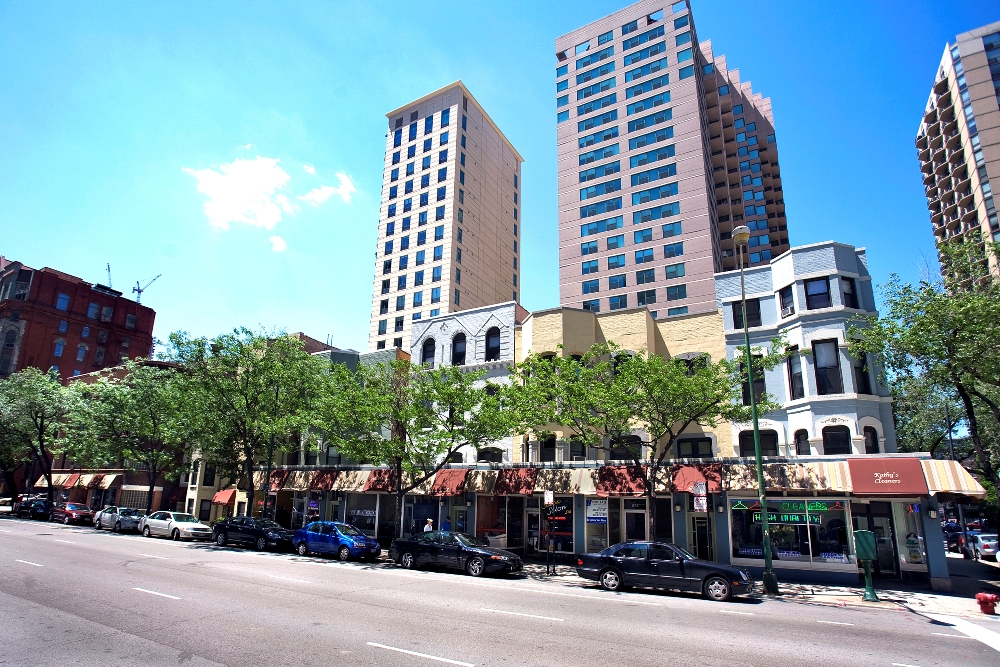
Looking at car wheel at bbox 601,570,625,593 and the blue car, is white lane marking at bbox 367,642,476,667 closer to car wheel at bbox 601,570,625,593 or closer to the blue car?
car wheel at bbox 601,570,625,593

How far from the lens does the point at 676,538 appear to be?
23594 millimetres

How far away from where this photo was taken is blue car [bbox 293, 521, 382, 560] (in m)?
23.7

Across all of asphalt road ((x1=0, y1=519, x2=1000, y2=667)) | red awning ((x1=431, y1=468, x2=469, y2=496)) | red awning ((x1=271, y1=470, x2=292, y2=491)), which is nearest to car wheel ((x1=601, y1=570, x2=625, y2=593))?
asphalt road ((x1=0, y1=519, x2=1000, y2=667))

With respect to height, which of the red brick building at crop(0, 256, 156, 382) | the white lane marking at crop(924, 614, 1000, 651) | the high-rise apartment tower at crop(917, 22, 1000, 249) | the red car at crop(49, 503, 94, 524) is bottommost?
the white lane marking at crop(924, 614, 1000, 651)

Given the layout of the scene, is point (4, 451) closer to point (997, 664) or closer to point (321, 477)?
point (321, 477)

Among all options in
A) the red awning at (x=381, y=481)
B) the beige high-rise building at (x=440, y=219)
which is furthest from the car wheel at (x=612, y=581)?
the beige high-rise building at (x=440, y=219)

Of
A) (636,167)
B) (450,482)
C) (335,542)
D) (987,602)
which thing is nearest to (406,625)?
(335,542)

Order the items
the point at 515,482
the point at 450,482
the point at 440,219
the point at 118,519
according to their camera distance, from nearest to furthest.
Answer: the point at 515,482
the point at 450,482
the point at 118,519
the point at 440,219

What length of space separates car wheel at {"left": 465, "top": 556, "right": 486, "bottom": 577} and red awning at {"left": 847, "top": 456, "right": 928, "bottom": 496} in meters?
13.0

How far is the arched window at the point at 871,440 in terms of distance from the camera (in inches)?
928

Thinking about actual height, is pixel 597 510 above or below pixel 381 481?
below

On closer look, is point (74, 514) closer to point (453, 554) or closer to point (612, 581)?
point (453, 554)

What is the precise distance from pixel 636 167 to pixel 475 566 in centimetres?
4422

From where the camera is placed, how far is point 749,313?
93.4 feet
